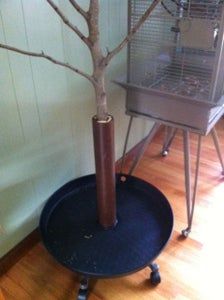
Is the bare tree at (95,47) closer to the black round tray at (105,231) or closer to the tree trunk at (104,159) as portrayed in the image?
the tree trunk at (104,159)

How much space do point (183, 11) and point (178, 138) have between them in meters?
1.12

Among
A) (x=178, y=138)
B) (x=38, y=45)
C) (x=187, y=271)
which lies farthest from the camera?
(x=178, y=138)

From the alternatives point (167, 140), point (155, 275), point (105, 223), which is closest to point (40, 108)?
point (105, 223)

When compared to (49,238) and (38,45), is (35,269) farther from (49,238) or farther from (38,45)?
(38,45)

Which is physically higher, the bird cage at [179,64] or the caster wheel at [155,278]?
the bird cage at [179,64]

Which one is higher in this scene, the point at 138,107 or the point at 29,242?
the point at 138,107

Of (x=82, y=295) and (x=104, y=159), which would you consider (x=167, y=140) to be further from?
(x=82, y=295)

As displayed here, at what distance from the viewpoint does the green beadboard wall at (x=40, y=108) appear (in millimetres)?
957

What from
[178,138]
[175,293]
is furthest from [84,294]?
[178,138]

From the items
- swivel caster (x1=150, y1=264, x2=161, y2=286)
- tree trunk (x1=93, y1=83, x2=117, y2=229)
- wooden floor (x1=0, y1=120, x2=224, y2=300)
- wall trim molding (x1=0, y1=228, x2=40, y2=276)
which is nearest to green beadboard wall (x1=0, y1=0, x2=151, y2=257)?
wall trim molding (x1=0, y1=228, x2=40, y2=276)

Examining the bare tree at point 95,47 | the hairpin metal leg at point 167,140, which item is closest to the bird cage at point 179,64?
the bare tree at point 95,47

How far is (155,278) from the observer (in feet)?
3.67

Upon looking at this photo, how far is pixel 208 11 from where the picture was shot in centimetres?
101

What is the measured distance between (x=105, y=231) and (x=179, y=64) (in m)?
0.75
